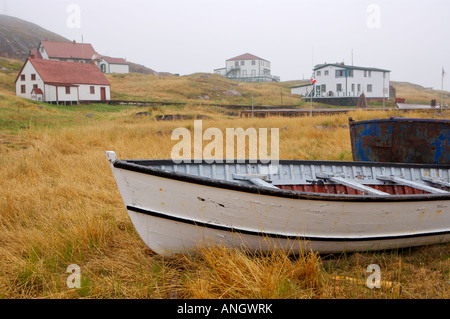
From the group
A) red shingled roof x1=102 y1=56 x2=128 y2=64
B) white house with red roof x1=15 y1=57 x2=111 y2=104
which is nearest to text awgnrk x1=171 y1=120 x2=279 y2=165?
white house with red roof x1=15 y1=57 x2=111 y2=104

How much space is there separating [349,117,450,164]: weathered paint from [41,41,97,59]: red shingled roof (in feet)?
211

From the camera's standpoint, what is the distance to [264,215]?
4.16 meters

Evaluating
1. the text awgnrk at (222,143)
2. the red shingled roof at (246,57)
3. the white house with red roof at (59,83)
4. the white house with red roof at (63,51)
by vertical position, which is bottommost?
the text awgnrk at (222,143)

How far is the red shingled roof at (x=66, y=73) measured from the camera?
37756mm

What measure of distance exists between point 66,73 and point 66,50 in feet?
89.8

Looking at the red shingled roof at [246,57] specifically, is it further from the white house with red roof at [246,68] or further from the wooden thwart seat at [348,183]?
the wooden thwart seat at [348,183]

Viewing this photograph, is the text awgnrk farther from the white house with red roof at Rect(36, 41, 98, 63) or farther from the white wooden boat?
the white house with red roof at Rect(36, 41, 98, 63)

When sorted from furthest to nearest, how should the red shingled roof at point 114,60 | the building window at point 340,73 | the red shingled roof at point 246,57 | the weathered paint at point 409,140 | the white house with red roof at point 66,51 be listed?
the red shingled roof at point 246,57
the red shingled roof at point 114,60
the white house with red roof at point 66,51
the building window at point 340,73
the weathered paint at point 409,140

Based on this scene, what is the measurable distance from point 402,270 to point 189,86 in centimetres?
5159

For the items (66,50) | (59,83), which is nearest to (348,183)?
(59,83)

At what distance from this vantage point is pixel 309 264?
3912mm

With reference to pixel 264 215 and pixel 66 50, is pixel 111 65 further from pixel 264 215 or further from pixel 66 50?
pixel 264 215

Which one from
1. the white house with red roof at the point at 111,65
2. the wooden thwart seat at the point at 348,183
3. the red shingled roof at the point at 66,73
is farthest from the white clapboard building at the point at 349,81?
the white house with red roof at the point at 111,65
